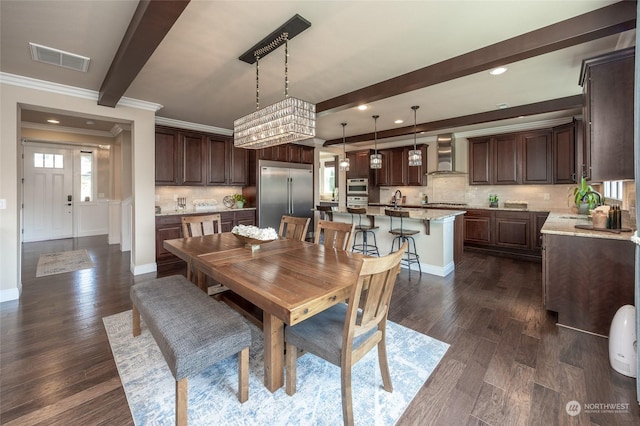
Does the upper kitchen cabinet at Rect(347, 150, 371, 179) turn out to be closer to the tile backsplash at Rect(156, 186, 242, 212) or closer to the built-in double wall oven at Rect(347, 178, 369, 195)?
the built-in double wall oven at Rect(347, 178, 369, 195)

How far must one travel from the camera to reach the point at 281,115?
2.35 m

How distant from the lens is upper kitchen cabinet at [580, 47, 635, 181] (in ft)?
7.09

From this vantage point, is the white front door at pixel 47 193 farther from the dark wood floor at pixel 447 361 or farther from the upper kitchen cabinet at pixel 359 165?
the upper kitchen cabinet at pixel 359 165

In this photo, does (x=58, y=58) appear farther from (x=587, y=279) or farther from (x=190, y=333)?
(x=587, y=279)

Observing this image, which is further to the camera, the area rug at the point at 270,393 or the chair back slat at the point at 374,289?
the area rug at the point at 270,393

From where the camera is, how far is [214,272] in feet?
6.07

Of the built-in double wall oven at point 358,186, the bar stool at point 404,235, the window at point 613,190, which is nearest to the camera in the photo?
the window at point 613,190

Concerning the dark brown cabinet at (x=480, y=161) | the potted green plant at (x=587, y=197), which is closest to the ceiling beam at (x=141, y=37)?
the potted green plant at (x=587, y=197)

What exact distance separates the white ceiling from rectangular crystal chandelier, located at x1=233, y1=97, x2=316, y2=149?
1.96ft

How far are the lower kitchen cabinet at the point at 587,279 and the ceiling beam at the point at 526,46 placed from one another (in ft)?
5.47

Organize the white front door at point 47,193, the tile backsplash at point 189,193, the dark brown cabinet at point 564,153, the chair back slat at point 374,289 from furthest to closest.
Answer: the white front door at point 47,193 → the tile backsplash at point 189,193 → the dark brown cabinet at point 564,153 → the chair back slat at point 374,289

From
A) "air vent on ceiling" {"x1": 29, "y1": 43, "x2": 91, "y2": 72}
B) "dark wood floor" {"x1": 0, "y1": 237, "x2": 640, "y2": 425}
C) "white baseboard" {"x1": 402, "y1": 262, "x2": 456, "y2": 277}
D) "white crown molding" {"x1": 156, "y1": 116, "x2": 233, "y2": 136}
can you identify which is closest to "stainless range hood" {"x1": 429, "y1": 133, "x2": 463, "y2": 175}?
"white baseboard" {"x1": 402, "y1": 262, "x2": 456, "y2": 277}

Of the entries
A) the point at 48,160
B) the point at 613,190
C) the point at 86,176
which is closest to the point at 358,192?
the point at 613,190

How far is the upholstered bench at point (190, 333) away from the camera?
1389 millimetres
